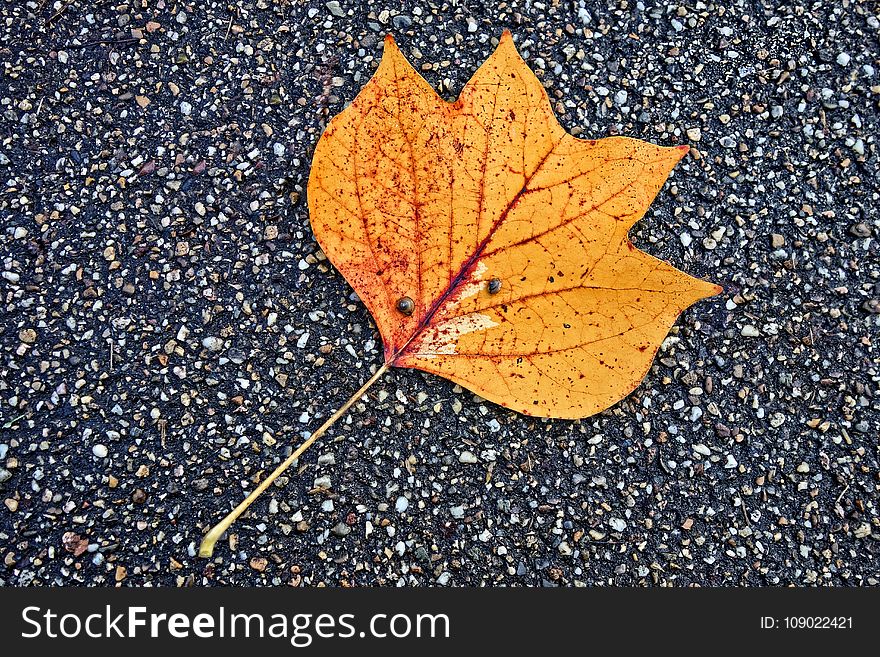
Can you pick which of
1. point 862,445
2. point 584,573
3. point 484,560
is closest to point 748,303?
point 862,445

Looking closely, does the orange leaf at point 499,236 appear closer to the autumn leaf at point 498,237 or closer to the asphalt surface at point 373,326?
the autumn leaf at point 498,237

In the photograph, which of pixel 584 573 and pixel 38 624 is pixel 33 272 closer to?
pixel 38 624

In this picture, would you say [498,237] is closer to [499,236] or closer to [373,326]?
[499,236]

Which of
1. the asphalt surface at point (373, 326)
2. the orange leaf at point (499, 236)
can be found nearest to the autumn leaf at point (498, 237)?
the orange leaf at point (499, 236)

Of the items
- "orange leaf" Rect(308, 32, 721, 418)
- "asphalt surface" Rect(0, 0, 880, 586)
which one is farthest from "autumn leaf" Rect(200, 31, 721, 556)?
"asphalt surface" Rect(0, 0, 880, 586)

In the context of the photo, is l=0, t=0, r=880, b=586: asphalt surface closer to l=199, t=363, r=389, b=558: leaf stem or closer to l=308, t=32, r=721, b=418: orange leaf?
l=199, t=363, r=389, b=558: leaf stem
